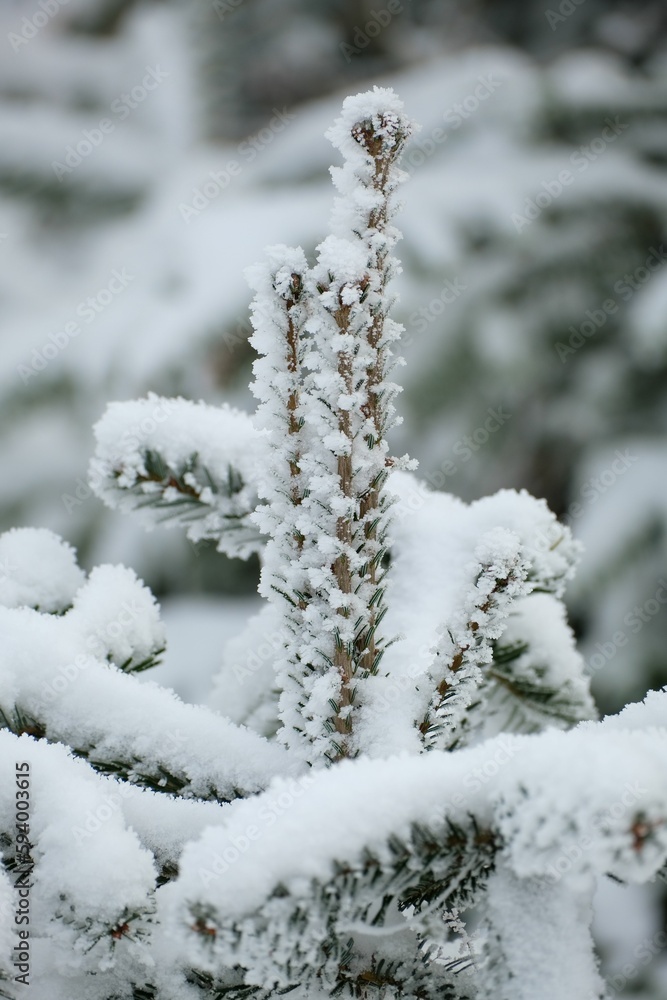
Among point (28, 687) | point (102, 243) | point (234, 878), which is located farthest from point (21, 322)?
point (234, 878)

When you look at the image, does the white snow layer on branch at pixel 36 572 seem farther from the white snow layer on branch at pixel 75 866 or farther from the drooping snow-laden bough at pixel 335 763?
the white snow layer on branch at pixel 75 866

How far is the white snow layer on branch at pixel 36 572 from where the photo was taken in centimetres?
60

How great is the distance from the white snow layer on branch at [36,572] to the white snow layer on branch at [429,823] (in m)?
0.33

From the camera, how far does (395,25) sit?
3.26 meters

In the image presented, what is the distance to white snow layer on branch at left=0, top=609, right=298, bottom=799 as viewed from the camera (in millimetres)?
474

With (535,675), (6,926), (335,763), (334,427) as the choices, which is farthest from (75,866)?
(535,675)

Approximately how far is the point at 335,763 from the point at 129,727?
13 cm

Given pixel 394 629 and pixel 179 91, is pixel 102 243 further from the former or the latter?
pixel 394 629

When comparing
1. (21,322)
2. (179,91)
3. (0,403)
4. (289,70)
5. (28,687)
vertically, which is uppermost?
(289,70)

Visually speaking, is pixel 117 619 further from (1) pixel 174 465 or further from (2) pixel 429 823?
(2) pixel 429 823

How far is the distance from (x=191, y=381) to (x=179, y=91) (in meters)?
1.00

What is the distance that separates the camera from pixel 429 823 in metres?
0.35

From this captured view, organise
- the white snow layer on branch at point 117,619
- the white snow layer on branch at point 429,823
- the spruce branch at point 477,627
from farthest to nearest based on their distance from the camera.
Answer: the white snow layer on branch at point 117,619 → the spruce branch at point 477,627 → the white snow layer on branch at point 429,823

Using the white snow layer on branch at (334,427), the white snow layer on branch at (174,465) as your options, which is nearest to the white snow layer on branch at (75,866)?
the white snow layer on branch at (334,427)
